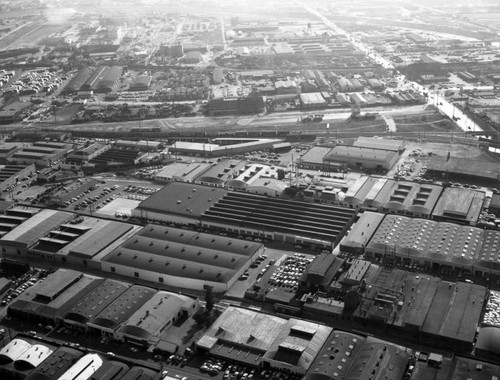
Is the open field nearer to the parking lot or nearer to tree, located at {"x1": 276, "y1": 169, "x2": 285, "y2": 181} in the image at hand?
the parking lot

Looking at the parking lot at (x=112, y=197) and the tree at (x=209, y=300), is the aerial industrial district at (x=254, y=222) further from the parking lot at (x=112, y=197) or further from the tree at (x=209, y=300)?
the parking lot at (x=112, y=197)

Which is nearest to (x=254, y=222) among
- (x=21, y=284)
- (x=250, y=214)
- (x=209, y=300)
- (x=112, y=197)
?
(x=250, y=214)

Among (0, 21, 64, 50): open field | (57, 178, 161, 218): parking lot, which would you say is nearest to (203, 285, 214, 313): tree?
(57, 178, 161, 218): parking lot

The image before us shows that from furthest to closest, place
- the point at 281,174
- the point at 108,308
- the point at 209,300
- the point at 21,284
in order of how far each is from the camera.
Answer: the point at 281,174, the point at 21,284, the point at 108,308, the point at 209,300

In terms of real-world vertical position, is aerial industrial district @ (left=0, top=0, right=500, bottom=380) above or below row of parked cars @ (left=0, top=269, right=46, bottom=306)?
above

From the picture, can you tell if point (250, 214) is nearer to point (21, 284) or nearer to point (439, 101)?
point (21, 284)

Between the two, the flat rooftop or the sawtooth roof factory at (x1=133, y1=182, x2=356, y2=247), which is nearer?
the sawtooth roof factory at (x1=133, y1=182, x2=356, y2=247)

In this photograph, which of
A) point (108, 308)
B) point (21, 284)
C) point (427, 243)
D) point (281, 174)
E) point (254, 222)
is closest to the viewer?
point (108, 308)

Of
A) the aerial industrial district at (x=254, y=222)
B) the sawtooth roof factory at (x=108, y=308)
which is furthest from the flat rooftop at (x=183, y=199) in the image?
the sawtooth roof factory at (x=108, y=308)
